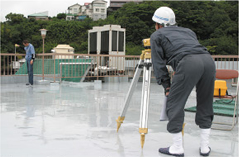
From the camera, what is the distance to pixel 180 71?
2445 millimetres

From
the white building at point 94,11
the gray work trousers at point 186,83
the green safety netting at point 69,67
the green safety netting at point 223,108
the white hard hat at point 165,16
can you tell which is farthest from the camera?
the white building at point 94,11

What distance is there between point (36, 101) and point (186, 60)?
4386 mm

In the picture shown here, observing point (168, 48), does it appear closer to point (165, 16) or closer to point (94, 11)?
point (165, 16)

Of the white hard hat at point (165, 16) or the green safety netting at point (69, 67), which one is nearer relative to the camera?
the white hard hat at point (165, 16)

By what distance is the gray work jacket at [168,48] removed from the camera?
2496 mm

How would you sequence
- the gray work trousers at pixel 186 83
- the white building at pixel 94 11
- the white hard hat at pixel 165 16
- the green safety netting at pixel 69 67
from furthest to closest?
→ the white building at pixel 94 11 → the green safety netting at pixel 69 67 → the white hard hat at pixel 165 16 → the gray work trousers at pixel 186 83

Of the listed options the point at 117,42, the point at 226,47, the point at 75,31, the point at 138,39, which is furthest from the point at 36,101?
the point at 75,31

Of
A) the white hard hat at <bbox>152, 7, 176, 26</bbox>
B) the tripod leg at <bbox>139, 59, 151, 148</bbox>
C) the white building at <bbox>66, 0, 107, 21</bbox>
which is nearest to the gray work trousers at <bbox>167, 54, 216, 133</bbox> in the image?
the tripod leg at <bbox>139, 59, 151, 148</bbox>

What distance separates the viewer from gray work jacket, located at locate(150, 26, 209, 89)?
98.3 inches

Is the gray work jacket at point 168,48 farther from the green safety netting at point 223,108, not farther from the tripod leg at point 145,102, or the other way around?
the green safety netting at point 223,108

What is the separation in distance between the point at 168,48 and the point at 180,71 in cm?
25

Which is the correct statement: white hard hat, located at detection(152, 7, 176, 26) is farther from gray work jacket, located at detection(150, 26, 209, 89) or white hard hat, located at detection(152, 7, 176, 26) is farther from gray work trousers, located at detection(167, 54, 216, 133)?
gray work trousers, located at detection(167, 54, 216, 133)

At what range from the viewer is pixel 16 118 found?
166 inches

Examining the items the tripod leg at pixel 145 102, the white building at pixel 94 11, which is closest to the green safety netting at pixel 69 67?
the tripod leg at pixel 145 102
